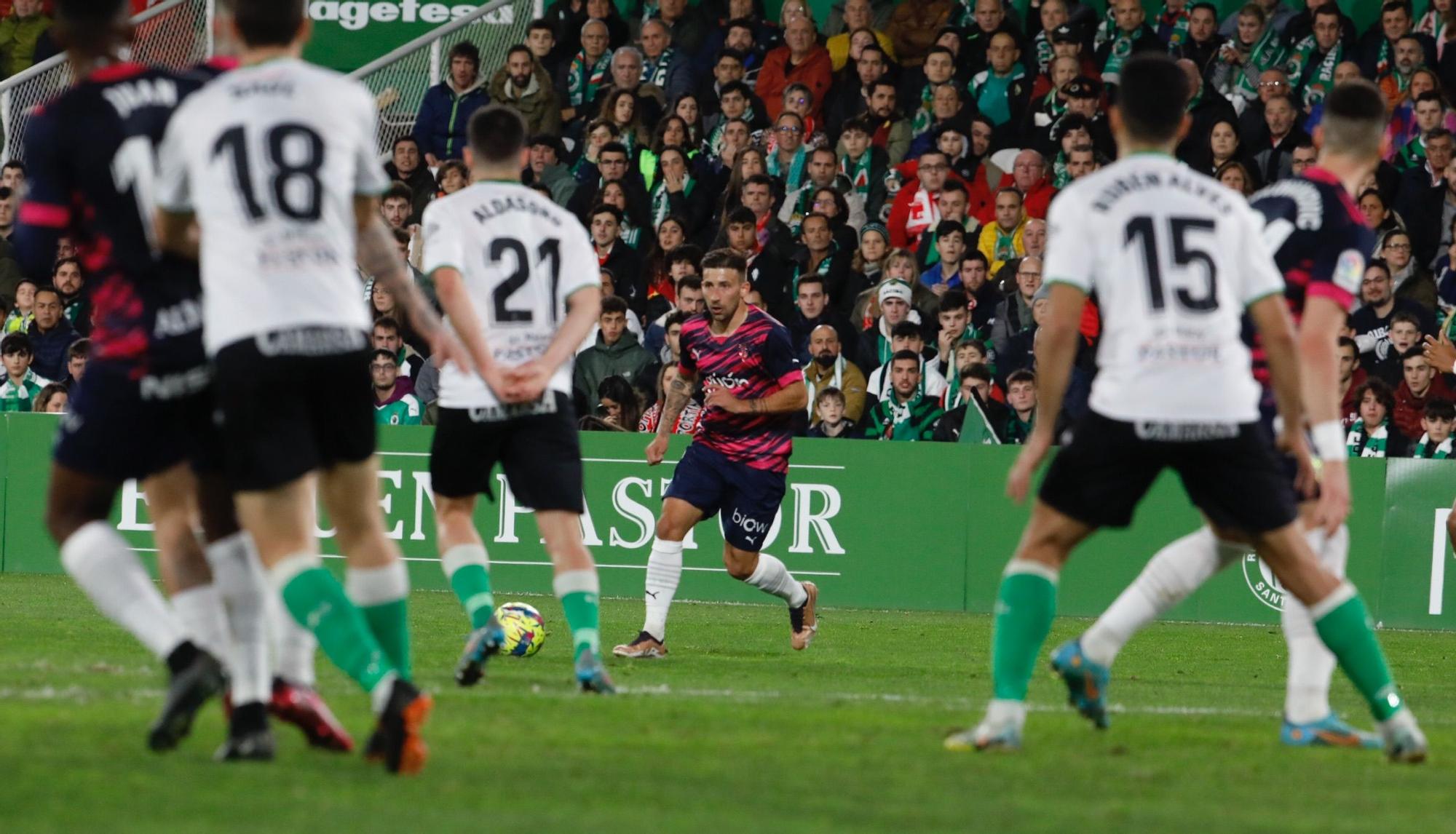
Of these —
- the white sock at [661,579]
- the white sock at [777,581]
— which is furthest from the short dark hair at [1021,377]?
the white sock at [661,579]

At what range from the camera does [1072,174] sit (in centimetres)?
1823

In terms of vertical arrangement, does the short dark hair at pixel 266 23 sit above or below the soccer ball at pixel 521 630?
above

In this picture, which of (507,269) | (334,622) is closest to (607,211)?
(507,269)

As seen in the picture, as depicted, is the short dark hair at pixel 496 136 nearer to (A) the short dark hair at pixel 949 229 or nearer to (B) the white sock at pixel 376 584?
(B) the white sock at pixel 376 584

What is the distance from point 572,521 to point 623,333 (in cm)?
935

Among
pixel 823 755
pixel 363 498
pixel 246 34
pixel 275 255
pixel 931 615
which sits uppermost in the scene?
pixel 246 34

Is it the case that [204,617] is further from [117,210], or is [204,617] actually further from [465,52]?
[465,52]

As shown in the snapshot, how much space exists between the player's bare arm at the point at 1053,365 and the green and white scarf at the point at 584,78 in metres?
15.8

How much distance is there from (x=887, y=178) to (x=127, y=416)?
1388 centimetres

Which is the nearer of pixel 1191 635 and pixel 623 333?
pixel 1191 635

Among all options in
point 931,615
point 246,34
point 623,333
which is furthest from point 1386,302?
point 246,34

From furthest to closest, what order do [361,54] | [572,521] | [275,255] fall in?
1. [361,54]
2. [572,521]
3. [275,255]

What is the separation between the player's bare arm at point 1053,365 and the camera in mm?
6508

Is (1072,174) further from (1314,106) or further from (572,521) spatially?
(572,521)
